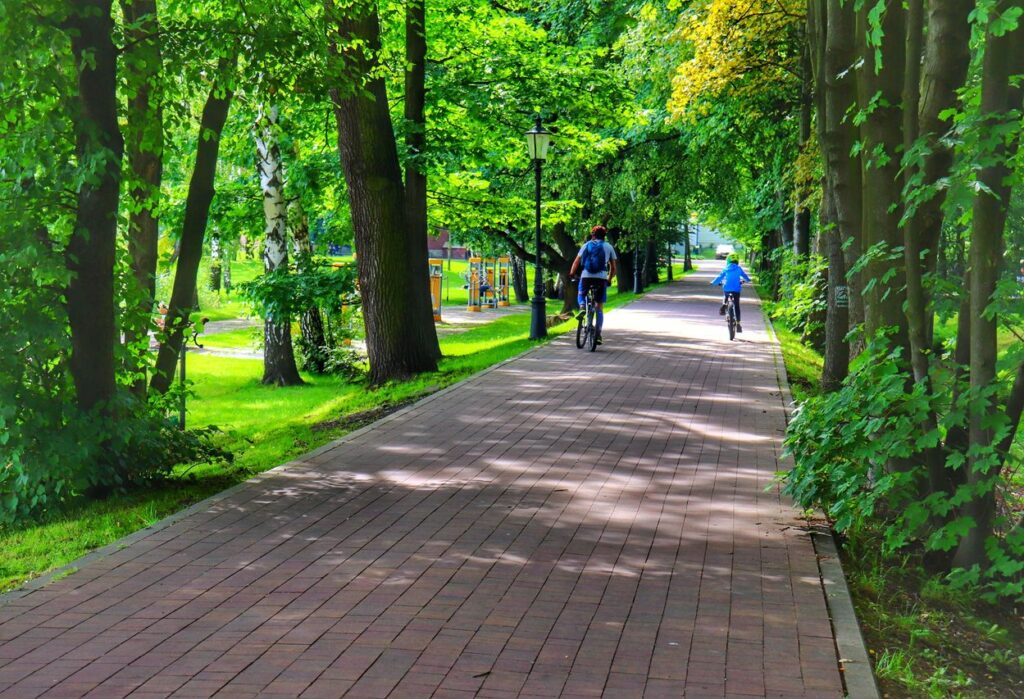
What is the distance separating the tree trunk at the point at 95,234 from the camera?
8.94m

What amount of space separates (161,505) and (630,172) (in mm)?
25810

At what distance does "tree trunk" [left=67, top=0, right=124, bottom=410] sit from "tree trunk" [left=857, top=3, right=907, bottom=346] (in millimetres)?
5145

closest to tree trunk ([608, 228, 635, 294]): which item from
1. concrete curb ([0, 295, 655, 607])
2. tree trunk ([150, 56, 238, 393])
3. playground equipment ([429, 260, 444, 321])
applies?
playground equipment ([429, 260, 444, 321])

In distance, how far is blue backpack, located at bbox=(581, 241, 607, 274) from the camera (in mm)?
19703

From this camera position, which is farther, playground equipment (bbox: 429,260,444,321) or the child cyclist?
playground equipment (bbox: 429,260,444,321)

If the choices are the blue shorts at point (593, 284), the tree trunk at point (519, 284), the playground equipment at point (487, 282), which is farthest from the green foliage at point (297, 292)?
the tree trunk at point (519, 284)

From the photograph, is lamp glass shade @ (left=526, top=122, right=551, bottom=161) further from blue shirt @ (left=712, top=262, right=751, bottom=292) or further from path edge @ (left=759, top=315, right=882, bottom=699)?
path edge @ (left=759, top=315, right=882, bottom=699)

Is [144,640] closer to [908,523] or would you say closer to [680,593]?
[680,593]

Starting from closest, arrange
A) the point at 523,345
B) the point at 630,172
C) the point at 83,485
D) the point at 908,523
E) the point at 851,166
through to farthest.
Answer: the point at 908,523
the point at 83,485
the point at 851,166
the point at 523,345
the point at 630,172

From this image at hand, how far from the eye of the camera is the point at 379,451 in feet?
35.1

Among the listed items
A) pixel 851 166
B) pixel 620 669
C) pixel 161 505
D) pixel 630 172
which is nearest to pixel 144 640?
pixel 620 669

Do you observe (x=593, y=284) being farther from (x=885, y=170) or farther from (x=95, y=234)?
(x=885, y=170)

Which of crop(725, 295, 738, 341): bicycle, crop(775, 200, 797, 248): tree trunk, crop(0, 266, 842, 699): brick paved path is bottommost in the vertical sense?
crop(0, 266, 842, 699): brick paved path

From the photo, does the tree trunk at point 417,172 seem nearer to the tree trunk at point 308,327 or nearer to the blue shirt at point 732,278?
the tree trunk at point 308,327
